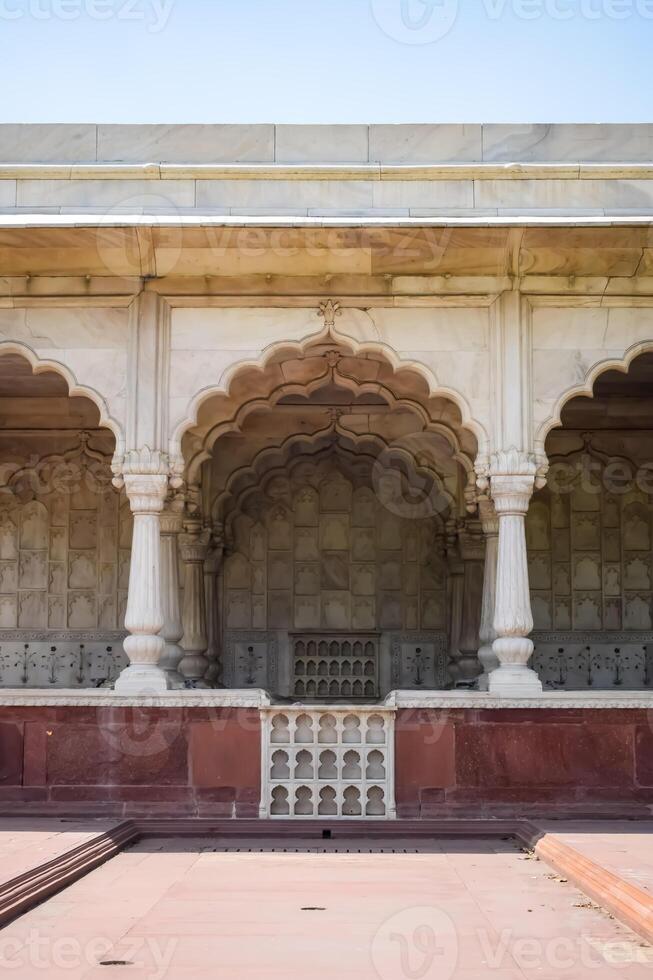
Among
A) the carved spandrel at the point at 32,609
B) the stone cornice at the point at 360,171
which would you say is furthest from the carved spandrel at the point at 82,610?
the stone cornice at the point at 360,171

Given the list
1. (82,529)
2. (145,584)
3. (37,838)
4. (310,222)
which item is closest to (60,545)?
(82,529)

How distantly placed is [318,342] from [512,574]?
2236 millimetres

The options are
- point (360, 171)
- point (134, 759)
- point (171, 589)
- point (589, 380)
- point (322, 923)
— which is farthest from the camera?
point (171, 589)

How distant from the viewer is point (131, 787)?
347 inches

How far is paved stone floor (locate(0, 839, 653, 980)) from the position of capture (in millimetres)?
4883

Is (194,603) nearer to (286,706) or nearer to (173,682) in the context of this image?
(173,682)

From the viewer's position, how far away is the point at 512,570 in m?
9.18

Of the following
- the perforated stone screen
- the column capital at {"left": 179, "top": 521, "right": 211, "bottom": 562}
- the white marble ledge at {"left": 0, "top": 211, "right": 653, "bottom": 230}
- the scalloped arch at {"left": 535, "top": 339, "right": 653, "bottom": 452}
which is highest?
the white marble ledge at {"left": 0, "top": 211, "right": 653, "bottom": 230}

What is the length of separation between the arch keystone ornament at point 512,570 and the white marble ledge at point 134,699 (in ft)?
5.76

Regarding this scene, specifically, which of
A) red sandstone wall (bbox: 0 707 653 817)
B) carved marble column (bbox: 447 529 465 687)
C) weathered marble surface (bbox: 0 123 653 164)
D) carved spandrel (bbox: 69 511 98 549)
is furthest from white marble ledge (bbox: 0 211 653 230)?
carved spandrel (bbox: 69 511 98 549)

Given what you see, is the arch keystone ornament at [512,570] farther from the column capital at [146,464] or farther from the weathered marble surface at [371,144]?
the weathered marble surface at [371,144]

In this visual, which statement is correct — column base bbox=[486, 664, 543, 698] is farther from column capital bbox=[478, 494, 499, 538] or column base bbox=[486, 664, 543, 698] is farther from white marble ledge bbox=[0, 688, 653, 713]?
column capital bbox=[478, 494, 499, 538]

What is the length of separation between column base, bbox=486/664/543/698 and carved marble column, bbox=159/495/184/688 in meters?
2.60

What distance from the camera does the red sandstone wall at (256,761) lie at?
28.8 ft
